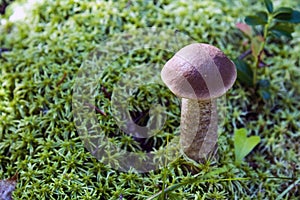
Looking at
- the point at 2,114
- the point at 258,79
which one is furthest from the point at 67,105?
the point at 258,79

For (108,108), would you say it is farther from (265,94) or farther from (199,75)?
(265,94)

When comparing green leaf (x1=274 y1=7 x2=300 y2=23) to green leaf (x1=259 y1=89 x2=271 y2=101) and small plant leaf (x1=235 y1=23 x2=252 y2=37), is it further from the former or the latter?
green leaf (x1=259 y1=89 x2=271 y2=101)

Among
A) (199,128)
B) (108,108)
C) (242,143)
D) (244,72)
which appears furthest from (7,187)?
(244,72)

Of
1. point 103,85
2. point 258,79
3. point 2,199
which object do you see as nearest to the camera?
point 2,199

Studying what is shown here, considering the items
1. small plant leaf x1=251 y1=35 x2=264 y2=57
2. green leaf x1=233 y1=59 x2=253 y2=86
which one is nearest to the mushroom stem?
green leaf x1=233 y1=59 x2=253 y2=86

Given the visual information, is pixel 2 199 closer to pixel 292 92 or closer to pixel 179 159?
pixel 179 159

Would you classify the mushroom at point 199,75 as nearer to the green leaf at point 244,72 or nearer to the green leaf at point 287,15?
the green leaf at point 244,72

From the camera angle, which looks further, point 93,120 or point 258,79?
point 258,79
